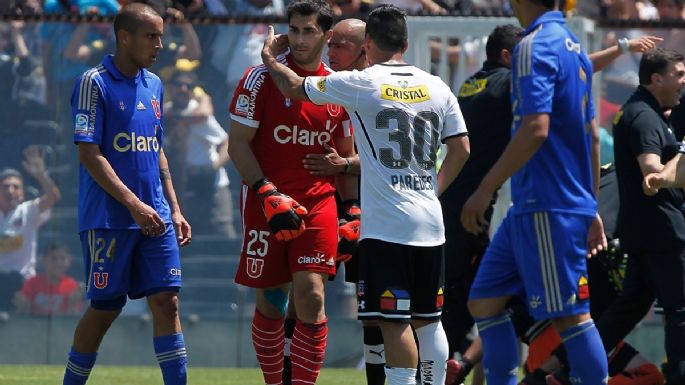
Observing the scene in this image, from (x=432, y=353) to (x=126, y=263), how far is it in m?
1.71

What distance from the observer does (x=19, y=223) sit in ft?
39.2

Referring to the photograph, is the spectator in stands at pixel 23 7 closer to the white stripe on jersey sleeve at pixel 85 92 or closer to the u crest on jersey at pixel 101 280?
the white stripe on jersey sleeve at pixel 85 92

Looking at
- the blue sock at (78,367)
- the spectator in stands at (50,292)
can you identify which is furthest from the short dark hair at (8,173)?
the blue sock at (78,367)

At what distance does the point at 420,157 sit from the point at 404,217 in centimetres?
32

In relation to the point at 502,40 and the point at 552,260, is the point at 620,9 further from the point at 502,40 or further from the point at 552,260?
the point at 552,260

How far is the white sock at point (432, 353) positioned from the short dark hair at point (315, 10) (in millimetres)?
1793

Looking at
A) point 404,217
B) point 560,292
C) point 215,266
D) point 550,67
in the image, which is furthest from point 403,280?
point 215,266

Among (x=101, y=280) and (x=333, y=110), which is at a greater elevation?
(x=333, y=110)

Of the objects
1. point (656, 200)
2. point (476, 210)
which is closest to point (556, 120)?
point (476, 210)

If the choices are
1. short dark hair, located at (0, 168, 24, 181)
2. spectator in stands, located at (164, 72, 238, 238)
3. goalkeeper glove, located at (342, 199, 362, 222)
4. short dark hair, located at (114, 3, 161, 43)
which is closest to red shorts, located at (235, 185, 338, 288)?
goalkeeper glove, located at (342, 199, 362, 222)

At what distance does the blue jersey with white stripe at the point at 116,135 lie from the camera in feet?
23.5

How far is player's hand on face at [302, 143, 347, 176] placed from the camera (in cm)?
751

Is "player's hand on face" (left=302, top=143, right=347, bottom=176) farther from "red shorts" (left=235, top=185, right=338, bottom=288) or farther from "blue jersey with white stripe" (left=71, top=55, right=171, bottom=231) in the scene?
"blue jersey with white stripe" (left=71, top=55, right=171, bottom=231)

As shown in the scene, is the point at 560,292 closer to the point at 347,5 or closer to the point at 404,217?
the point at 404,217
